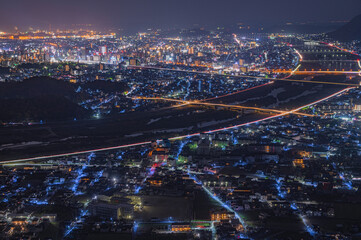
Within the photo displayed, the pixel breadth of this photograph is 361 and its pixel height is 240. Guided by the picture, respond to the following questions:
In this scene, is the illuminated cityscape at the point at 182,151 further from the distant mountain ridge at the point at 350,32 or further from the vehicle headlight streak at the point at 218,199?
the distant mountain ridge at the point at 350,32

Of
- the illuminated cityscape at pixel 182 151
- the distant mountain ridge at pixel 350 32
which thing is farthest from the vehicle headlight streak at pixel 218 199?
the distant mountain ridge at pixel 350 32

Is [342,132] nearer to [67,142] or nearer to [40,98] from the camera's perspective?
[67,142]

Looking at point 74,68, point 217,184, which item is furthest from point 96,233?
point 74,68

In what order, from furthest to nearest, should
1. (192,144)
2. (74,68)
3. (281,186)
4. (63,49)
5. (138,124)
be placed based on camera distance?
1. (63,49)
2. (74,68)
3. (138,124)
4. (192,144)
5. (281,186)

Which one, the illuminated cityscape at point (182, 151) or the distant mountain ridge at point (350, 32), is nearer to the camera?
the illuminated cityscape at point (182, 151)

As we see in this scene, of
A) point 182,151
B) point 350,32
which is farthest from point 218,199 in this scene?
point 350,32

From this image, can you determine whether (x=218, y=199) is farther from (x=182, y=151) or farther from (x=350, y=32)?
(x=350, y=32)

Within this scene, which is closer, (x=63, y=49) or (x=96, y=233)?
(x=96, y=233)

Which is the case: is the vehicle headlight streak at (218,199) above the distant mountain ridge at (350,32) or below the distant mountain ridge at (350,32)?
below

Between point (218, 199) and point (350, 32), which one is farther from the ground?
point (350, 32)
